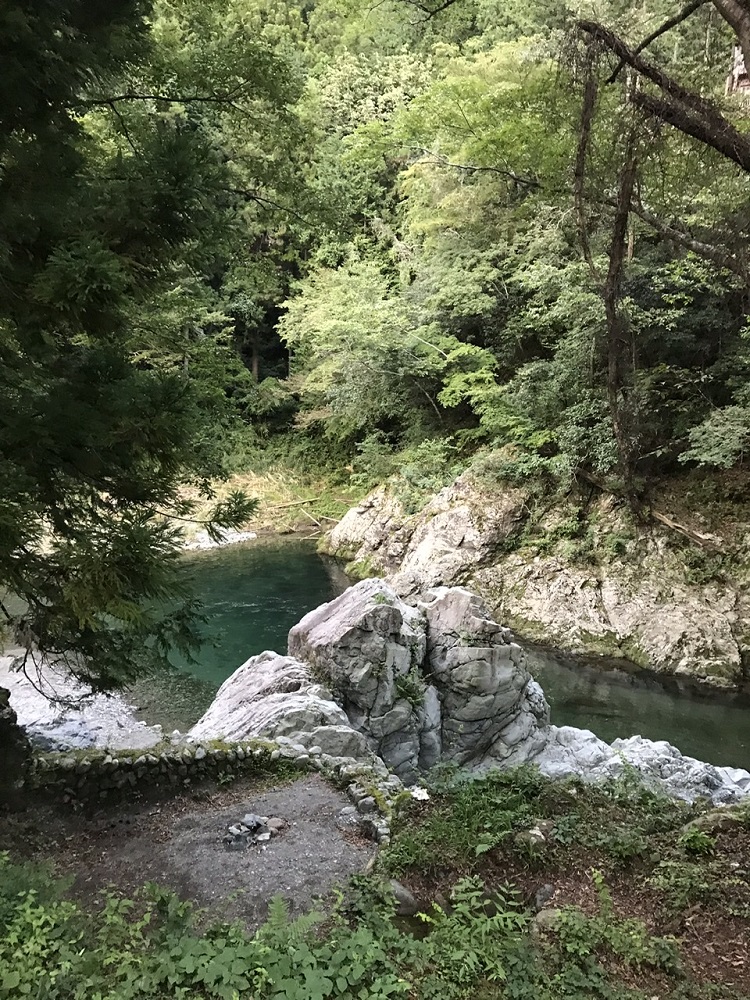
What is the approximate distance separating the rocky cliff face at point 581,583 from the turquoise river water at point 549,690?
673mm

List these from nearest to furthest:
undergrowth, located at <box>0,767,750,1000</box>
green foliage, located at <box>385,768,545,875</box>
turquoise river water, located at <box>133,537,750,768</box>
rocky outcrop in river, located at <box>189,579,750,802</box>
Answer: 1. undergrowth, located at <box>0,767,750,1000</box>
2. green foliage, located at <box>385,768,545,875</box>
3. rocky outcrop in river, located at <box>189,579,750,802</box>
4. turquoise river water, located at <box>133,537,750,768</box>

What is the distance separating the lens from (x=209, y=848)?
482 cm

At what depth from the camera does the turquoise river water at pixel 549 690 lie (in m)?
9.25

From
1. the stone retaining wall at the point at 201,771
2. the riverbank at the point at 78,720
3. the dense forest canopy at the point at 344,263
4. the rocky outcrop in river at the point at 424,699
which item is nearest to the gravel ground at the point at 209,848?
the stone retaining wall at the point at 201,771

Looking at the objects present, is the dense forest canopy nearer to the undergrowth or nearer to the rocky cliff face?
the rocky cliff face

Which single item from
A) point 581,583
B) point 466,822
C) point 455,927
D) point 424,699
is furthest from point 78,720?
point 581,583

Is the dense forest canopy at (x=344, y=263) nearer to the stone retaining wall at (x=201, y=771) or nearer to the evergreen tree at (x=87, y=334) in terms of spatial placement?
the evergreen tree at (x=87, y=334)

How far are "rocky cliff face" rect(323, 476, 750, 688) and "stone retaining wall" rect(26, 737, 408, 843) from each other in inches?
263

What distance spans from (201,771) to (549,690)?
21.7 feet

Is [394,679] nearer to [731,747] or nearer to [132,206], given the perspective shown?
[731,747]

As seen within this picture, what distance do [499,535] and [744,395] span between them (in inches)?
222

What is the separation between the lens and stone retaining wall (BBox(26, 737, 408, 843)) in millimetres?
5383

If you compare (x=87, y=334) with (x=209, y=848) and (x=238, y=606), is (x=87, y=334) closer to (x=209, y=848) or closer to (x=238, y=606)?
(x=209, y=848)

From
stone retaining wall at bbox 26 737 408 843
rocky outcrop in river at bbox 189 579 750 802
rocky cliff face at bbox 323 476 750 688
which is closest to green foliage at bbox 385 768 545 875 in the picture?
stone retaining wall at bbox 26 737 408 843
